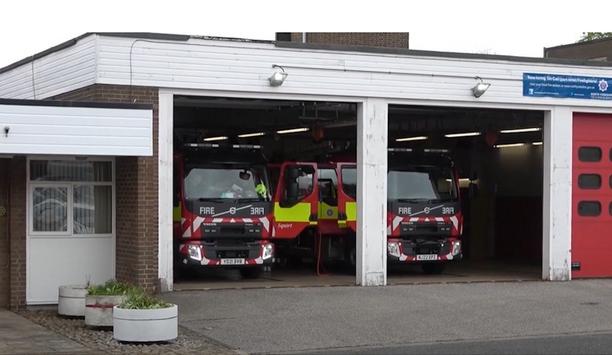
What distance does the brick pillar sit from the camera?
50.6ft

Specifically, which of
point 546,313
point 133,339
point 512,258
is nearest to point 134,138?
point 133,339

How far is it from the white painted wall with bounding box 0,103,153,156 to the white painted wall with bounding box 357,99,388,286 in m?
4.56

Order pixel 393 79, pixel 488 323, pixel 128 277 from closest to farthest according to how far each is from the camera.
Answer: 1. pixel 488 323
2. pixel 128 277
3. pixel 393 79

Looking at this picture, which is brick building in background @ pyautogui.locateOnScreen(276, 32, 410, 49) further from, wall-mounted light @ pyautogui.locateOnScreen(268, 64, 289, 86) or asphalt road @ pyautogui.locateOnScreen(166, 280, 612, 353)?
asphalt road @ pyautogui.locateOnScreen(166, 280, 612, 353)

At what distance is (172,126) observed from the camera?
53.7 feet

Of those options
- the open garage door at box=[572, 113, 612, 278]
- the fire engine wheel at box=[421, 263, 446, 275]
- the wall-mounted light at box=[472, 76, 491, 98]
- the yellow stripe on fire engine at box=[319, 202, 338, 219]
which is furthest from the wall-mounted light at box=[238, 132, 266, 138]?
the open garage door at box=[572, 113, 612, 278]

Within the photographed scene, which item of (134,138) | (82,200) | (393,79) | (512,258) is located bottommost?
(512,258)

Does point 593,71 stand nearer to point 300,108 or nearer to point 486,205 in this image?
point 300,108

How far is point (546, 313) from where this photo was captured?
1496cm

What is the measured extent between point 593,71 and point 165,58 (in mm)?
9164

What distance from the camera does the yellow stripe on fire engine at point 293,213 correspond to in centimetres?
1925

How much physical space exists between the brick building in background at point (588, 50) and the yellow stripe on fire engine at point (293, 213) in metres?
29.1

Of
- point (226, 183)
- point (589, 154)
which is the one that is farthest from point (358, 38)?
point (226, 183)

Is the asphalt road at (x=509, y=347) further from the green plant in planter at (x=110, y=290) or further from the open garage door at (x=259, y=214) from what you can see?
the open garage door at (x=259, y=214)
